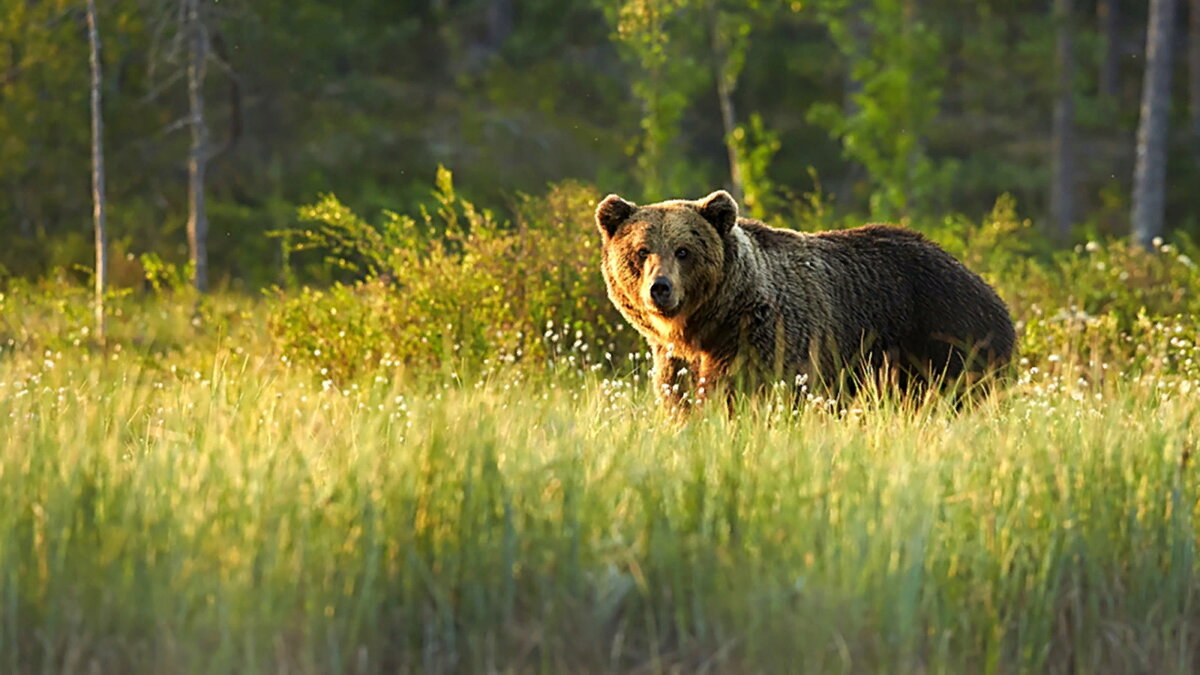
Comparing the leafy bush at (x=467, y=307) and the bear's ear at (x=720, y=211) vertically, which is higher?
the bear's ear at (x=720, y=211)

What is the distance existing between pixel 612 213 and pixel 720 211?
0.51 meters

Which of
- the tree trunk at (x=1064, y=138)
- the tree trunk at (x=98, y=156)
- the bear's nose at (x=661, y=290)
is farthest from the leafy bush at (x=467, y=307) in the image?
the tree trunk at (x=1064, y=138)

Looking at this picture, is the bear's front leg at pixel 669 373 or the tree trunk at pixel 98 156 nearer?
the bear's front leg at pixel 669 373

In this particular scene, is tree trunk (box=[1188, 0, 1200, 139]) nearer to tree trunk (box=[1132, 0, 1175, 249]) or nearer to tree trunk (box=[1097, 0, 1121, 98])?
tree trunk (box=[1097, 0, 1121, 98])

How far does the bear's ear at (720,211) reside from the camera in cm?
662

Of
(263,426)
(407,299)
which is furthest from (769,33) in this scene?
(263,426)

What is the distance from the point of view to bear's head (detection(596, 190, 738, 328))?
21.4 ft

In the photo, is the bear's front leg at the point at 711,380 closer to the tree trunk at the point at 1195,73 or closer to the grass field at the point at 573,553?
the grass field at the point at 573,553

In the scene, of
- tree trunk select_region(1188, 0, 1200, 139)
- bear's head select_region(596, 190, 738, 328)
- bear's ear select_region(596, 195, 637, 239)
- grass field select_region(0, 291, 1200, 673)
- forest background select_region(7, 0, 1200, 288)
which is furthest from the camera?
tree trunk select_region(1188, 0, 1200, 139)

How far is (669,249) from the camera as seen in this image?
257 inches

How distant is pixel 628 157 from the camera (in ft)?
77.2

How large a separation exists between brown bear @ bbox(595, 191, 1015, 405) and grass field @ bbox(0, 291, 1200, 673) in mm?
1778

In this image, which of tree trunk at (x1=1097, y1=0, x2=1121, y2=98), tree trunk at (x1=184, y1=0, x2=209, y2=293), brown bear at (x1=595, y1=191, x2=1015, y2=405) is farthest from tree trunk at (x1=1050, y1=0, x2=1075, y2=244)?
brown bear at (x1=595, y1=191, x2=1015, y2=405)

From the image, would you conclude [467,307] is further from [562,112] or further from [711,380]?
[562,112]
